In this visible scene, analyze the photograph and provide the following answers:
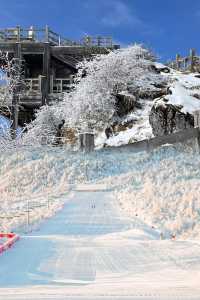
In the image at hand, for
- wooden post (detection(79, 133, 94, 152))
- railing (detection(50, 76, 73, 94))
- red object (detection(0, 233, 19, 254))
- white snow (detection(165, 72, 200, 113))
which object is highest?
railing (detection(50, 76, 73, 94))

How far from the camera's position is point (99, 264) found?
633 centimetres

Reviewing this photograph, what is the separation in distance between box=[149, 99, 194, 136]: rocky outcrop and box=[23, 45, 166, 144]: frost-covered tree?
218 inches

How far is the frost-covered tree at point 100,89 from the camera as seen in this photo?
27672 millimetres

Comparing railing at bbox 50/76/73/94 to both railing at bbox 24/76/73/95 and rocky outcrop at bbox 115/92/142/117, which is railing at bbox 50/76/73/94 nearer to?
railing at bbox 24/76/73/95

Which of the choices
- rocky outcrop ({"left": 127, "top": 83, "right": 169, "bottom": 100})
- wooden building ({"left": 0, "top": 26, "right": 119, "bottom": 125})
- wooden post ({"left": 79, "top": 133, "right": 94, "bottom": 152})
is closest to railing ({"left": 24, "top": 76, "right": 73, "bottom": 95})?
wooden building ({"left": 0, "top": 26, "right": 119, "bottom": 125})

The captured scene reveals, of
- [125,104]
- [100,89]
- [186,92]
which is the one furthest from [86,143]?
[100,89]

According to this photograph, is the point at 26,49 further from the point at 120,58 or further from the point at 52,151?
the point at 52,151

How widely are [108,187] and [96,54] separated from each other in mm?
20877

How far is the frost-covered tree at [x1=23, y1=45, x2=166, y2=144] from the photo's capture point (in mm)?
27672

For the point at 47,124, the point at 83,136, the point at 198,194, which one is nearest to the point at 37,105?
the point at 47,124

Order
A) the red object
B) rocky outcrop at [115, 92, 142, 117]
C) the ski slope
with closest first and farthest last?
the ski slope, the red object, rocky outcrop at [115, 92, 142, 117]

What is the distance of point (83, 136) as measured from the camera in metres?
18.0

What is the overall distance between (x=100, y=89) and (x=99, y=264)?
22.6 m

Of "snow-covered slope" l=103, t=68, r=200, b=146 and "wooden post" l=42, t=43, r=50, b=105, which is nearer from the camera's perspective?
"snow-covered slope" l=103, t=68, r=200, b=146
